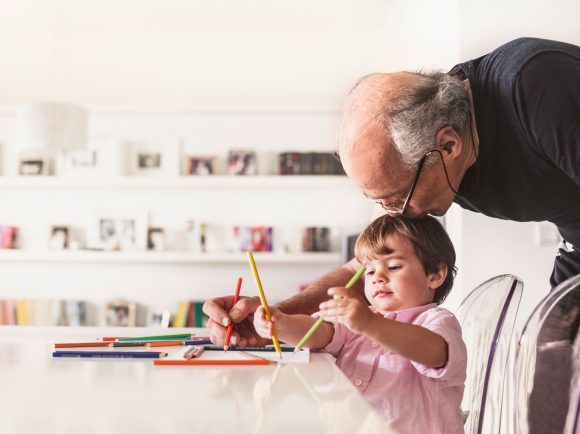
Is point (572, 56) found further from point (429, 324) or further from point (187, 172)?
point (187, 172)

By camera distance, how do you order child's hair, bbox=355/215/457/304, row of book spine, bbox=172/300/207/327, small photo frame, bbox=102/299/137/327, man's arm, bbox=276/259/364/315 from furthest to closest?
small photo frame, bbox=102/299/137/327
row of book spine, bbox=172/300/207/327
man's arm, bbox=276/259/364/315
child's hair, bbox=355/215/457/304

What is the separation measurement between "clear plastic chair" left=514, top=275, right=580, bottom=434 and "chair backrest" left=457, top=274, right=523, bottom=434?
0.72 feet

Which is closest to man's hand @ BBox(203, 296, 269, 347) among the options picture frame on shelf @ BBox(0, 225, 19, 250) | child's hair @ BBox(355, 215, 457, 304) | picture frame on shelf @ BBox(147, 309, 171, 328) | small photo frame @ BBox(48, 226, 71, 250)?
child's hair @ BBox(355, 215, 457, 304)

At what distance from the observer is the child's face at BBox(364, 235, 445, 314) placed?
138 cm

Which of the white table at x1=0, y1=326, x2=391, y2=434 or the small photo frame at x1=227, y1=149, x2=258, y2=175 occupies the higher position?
the white table at x1=0, y1=326, x2=391, y2=434

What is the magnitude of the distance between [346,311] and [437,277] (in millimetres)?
490

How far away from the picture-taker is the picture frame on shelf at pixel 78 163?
503 centimetres

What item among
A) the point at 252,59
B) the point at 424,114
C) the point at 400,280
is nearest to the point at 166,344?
the point at 400,280

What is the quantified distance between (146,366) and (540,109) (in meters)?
0.81

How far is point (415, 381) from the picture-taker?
1.20 meters

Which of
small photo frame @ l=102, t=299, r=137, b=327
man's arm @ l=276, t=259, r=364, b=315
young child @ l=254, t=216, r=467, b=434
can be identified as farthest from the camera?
small photo frame @ l=102, t=299, r=137, b=327

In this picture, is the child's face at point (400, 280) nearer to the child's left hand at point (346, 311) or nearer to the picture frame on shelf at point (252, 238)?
the child's left hand at point (346, 311)

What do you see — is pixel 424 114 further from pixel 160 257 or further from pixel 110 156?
pixel 110 156

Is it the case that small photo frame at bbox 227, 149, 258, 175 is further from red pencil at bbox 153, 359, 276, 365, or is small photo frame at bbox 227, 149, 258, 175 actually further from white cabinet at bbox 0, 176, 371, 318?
red pencil at bbox 153, 359, 276, 365
